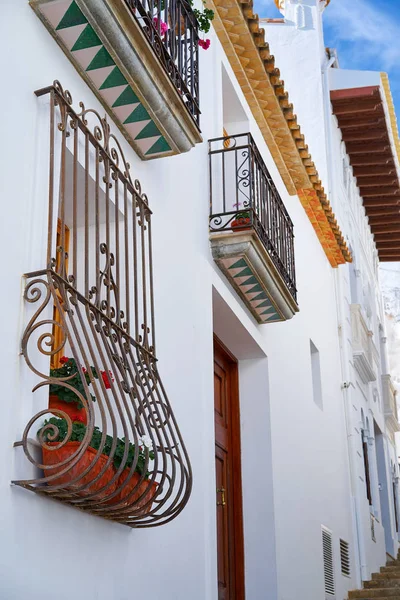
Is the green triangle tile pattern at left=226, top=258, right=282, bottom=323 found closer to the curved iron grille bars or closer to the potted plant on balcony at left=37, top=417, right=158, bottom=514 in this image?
the curved iron grille bars

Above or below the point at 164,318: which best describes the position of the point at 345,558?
below

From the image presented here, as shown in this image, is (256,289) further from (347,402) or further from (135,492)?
(347,402)

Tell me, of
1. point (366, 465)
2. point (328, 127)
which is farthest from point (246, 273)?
point (366, 465)

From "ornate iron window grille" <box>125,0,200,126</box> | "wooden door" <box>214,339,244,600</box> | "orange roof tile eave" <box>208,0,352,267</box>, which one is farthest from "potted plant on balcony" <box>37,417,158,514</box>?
"orange roof tile eave" <box>208,0,352,267</box>

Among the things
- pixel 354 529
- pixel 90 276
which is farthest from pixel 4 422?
pixel 354 529

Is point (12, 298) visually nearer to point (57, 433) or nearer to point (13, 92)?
point (57, 433)

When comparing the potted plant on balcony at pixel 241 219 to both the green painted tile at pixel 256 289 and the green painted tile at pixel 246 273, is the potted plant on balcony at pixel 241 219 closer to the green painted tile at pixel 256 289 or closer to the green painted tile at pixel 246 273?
the green painted tile at pixel 246 273

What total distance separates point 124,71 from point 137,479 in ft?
7.46

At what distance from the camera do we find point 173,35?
19.9 feet

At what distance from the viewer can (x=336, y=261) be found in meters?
13.8

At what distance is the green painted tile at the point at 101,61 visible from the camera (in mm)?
5027

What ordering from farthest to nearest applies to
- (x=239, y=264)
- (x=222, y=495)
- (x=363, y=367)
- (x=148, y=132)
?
(x=363, y=367), (x=222, y=495), (x=239, y=264), (x=148, y=132)

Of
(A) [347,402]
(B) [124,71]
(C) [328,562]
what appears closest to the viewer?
(B) [124,71]

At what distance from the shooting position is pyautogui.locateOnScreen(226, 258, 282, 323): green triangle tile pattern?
7469mm
